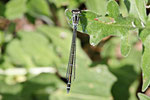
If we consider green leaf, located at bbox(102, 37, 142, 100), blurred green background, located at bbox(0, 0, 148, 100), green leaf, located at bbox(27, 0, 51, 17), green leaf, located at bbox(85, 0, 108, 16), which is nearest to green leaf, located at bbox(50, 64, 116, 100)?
blurred green background, located at bbox(0, 0, 148, 100)

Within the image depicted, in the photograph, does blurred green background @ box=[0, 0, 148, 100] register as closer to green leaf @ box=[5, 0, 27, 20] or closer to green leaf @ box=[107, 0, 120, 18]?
green leaf @ box=[5, 0, 27, 20]

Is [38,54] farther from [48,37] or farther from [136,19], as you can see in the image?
[136,19]

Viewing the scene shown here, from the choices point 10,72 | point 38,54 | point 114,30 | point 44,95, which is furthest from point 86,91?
point 114,30

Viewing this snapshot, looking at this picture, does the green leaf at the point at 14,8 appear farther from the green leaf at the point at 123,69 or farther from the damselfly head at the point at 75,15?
the damselfly head at the point at 75,15

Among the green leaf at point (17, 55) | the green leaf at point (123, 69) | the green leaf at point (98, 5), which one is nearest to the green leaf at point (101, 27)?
the green leaf at point (98, 5)

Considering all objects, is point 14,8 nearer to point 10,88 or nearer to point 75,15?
point 10,88

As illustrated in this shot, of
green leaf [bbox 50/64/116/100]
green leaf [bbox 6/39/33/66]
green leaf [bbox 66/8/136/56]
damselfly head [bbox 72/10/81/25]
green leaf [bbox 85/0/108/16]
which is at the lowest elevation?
green leaf [bbox 50/64/116/100]
